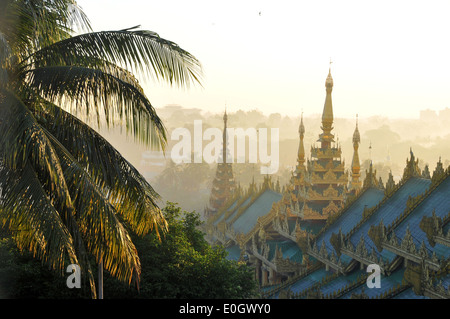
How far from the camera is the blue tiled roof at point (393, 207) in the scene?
71.1ft

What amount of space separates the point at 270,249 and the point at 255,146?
10555 cm

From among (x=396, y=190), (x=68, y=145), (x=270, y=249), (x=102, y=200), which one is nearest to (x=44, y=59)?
(x=68, y=145)

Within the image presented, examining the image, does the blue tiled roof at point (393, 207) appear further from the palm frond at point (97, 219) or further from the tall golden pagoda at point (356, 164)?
the palm frond at point (97, 219)

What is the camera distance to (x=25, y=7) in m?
8.63

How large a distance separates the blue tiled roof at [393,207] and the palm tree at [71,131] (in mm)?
14758

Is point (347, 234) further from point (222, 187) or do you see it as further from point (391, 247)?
point (222, 187)

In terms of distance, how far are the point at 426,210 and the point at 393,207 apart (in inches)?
120

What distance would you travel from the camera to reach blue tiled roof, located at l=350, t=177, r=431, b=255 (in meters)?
21.7

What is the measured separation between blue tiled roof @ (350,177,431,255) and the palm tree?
14.8m

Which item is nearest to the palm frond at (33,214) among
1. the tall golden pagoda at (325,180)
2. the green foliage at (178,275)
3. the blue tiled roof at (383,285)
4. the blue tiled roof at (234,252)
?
the green foliage at (178,275)

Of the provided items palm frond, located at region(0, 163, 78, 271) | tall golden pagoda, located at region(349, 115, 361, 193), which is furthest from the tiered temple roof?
palm frond, located at region(0, 163, 78, 271)

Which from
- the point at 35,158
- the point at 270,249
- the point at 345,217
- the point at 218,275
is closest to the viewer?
the point at 35,158

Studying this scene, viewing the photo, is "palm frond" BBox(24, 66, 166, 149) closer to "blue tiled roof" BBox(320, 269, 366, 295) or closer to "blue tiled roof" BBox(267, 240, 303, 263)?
"blue tiled roof" BBox(320, 269, 366, 295)
